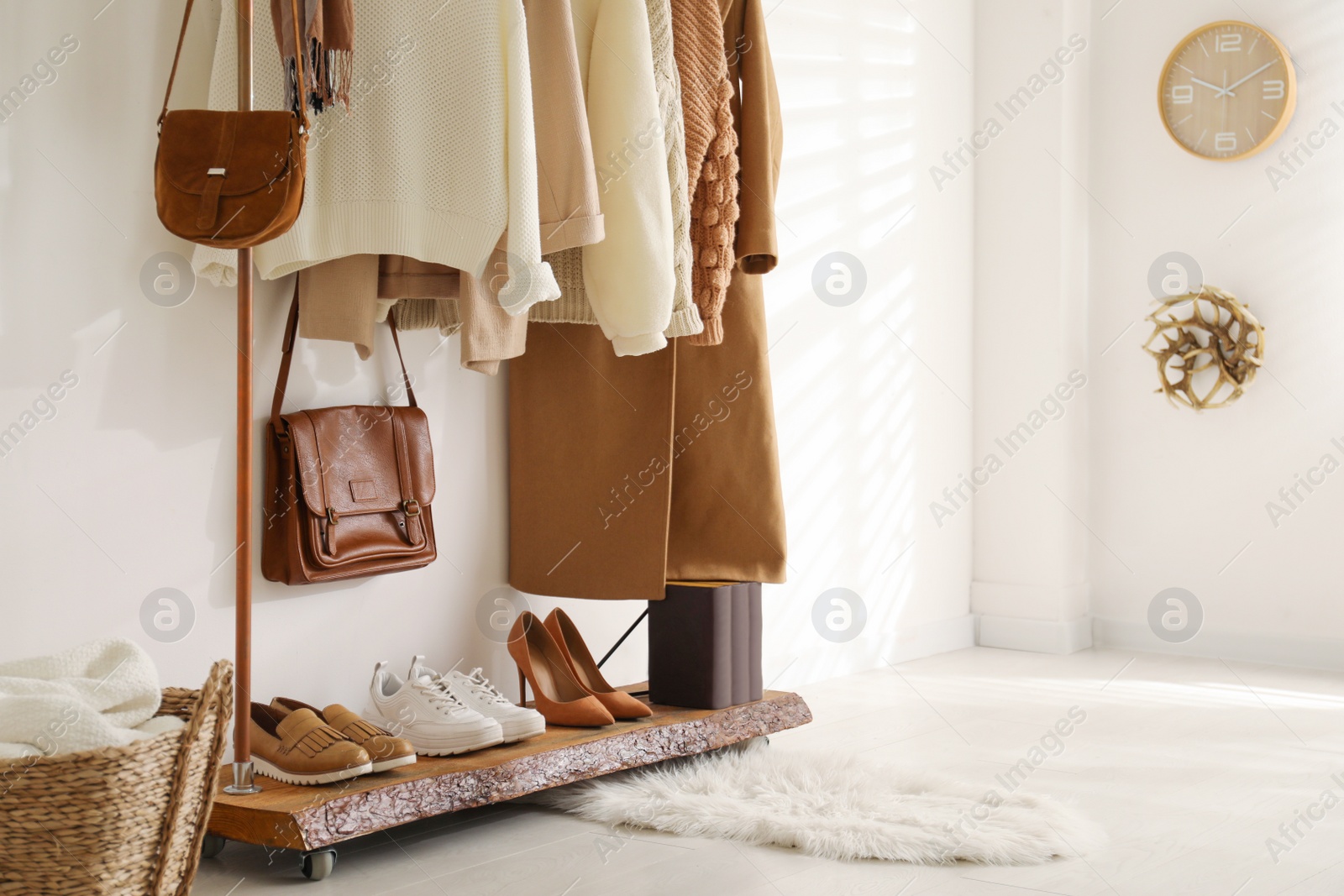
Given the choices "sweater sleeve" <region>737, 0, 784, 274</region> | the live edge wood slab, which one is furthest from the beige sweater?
the live edge wood slab

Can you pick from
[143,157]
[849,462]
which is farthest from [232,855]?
[849,462]

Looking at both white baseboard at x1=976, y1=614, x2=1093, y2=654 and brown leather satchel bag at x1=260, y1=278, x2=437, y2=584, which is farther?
white baseboard at x1=976, y1=614, x2=1093, y2=654

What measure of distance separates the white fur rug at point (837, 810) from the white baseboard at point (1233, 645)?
190 centimetres

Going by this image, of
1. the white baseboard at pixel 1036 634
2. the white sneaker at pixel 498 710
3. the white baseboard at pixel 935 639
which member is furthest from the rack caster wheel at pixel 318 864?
the white baseboard at pixel 1036 634

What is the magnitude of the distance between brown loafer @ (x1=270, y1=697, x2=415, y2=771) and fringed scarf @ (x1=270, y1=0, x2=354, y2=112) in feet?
3.23

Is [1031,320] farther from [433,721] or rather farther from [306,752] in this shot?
[306,752]

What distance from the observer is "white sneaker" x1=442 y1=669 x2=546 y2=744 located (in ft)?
6.80

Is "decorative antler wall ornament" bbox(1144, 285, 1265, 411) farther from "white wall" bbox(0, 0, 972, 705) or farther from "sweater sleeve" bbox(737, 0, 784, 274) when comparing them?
"sweater sleeve" bbox(737, 0, 784, 274)

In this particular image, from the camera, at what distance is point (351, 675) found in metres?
2.27

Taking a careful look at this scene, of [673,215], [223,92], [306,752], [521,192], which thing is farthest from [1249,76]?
[306,752]

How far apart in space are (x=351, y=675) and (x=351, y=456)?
443 millimetres

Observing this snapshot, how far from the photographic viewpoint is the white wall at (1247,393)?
363 centimetres

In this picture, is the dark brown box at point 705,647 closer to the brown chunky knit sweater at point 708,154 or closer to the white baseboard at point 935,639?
the brown chunky knit sweater at point 708,154

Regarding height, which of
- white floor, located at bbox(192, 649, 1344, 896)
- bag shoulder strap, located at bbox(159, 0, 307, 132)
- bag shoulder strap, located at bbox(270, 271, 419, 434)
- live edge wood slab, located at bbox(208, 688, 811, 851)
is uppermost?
bag shoulder strap, located at bbox(159, 0, 307, 132)
